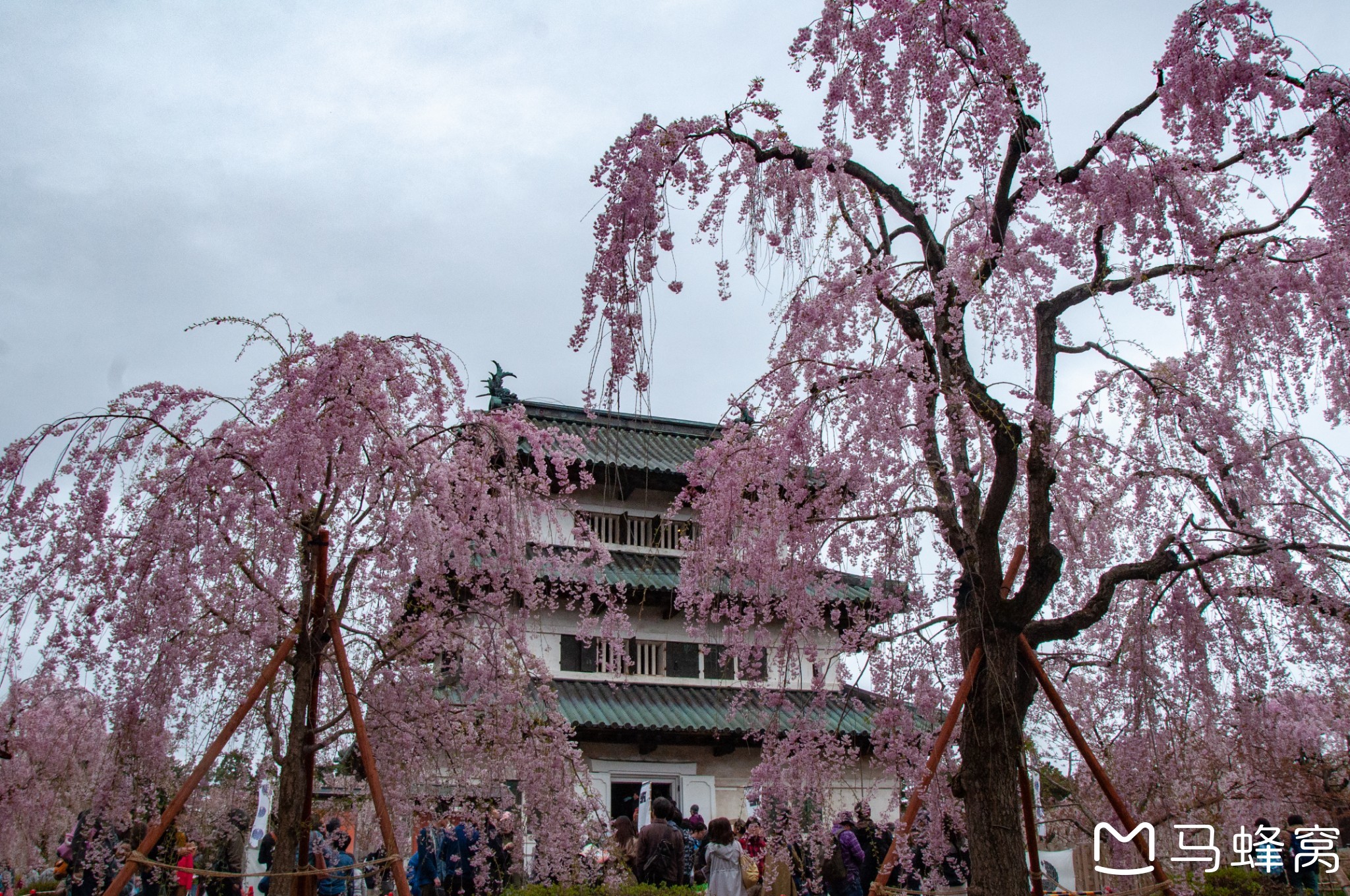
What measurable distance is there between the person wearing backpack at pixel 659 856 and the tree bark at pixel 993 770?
400 centimetres

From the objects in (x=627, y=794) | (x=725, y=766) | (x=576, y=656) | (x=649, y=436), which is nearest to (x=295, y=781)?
(x=576, y=656)

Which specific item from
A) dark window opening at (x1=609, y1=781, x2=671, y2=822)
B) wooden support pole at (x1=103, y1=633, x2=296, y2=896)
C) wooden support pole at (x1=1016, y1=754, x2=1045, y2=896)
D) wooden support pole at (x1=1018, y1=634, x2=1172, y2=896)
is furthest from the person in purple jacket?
dark window opening at (x1=609, y1=781, x2=671, y2=822)

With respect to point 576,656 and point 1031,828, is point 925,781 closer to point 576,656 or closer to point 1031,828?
point 1031,828

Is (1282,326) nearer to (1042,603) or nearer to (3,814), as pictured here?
(1042,603)

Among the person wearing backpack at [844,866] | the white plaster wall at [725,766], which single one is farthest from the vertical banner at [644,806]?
the person wearing backpack at [844,866]

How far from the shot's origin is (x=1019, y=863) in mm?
5453

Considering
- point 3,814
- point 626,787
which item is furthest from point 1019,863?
point 3,814

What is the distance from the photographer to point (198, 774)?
548 centimetres

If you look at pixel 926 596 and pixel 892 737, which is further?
pixel 892 737

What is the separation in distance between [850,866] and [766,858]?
0.90m

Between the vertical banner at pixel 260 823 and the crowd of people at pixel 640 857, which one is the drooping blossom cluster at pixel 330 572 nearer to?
the crowd of people at pixel 640 857

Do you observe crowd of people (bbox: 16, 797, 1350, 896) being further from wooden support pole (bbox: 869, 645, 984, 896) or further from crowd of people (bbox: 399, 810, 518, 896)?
wooden support pole (bbox: 869, 645, 984, 896)

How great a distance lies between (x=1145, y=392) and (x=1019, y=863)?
3644mm

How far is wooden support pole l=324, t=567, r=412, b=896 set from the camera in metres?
5.60
